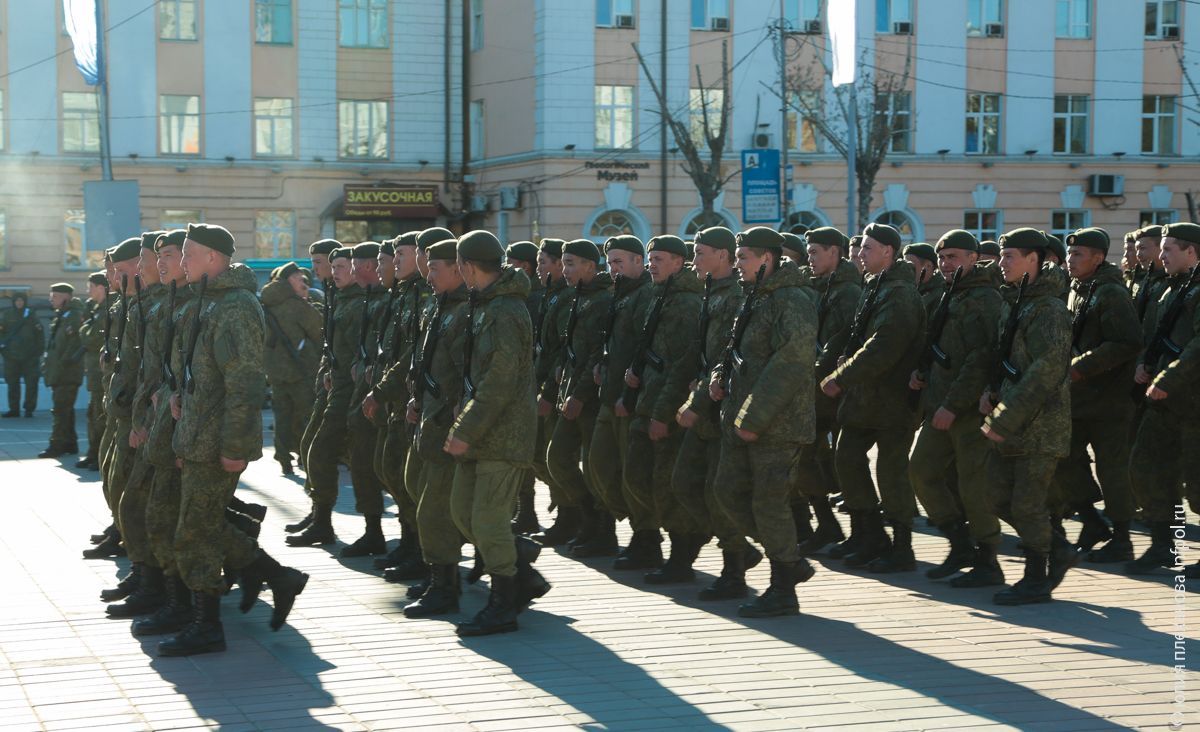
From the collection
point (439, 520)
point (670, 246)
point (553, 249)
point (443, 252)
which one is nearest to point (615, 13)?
point (553, 249)

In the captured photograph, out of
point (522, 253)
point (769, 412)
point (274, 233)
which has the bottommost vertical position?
point (769, 412)

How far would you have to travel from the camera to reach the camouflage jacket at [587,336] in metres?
10.5

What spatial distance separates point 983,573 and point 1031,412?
120 cm

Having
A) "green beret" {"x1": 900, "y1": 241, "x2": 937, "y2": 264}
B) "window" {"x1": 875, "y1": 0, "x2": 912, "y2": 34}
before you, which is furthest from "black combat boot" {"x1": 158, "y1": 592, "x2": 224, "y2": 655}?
"window" {"x1": 875, "y1": 0, "x2": 912, "y2": 34}

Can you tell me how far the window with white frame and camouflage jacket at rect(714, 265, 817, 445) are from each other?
1408 inches

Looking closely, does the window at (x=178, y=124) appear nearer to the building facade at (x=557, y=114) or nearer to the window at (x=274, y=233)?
the building facade at (x=557, y=114)

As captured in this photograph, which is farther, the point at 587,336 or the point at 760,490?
the point at 587,336

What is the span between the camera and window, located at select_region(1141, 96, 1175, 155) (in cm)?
4353

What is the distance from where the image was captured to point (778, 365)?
26.9 feet

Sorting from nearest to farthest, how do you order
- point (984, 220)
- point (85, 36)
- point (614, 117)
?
point (85, 36), point (614, 117), point (984, 220)

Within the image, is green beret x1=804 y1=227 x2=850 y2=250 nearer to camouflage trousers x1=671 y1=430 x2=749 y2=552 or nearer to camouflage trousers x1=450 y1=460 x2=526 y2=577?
camouflage trousers x1=671 y1=430 x2=749 y2=552

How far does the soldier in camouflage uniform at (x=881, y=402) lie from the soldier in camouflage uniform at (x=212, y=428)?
12.4 ft

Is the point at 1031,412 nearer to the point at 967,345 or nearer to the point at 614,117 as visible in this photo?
the point at 967,345

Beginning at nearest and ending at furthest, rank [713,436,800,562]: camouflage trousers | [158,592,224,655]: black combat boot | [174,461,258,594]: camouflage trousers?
[158,592,224,655]: black combat boot → [174,461,258,594]: camouflage trousers → [713,436,800,562]: camouflage trousers
